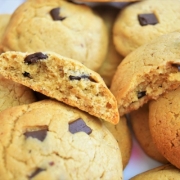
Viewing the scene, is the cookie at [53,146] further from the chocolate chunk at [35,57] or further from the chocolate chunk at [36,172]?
the chocolate chunk at [35,57]

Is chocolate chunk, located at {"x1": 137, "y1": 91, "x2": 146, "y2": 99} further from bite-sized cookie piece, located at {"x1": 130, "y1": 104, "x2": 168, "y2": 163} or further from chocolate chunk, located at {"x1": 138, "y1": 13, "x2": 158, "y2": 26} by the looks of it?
chocolate chunk, located at {"x1": 138, "y1": 13, "x2": 158, "y2": 26}

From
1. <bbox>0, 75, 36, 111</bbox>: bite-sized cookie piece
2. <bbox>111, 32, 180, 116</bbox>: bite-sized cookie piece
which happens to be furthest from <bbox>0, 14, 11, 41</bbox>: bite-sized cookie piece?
<bbox>111, 32, 180, 116</bbox>: bite-sized cookie piece

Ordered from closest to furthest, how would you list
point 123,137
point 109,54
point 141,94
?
point 141,94, point 123,137, point 109,54

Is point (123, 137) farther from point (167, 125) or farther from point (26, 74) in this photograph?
point (26, 74)

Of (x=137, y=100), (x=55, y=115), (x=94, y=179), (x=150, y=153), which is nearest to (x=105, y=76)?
(x=137, y=100)

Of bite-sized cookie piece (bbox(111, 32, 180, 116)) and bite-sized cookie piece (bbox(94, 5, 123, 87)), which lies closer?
bite-sized cookie piece (bbox(111, 32, 180, 116))

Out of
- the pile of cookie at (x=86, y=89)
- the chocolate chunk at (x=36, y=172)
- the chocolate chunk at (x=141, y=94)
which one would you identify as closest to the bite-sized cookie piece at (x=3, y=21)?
the pile of cookie at (x=86, y=89)

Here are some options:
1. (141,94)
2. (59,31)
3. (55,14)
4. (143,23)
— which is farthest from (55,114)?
(143,23)
